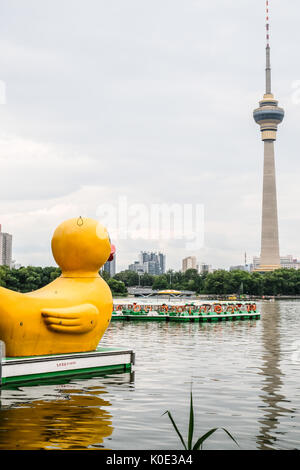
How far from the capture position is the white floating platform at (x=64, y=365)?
607 inches

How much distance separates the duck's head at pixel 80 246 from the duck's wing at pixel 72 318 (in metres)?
1.54

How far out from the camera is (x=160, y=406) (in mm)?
13703

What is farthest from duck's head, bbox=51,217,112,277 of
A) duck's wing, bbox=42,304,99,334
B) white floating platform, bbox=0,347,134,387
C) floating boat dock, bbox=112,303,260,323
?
floating boat dock, bbox=112,303,260,323

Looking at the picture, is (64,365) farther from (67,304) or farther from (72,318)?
(67,304)

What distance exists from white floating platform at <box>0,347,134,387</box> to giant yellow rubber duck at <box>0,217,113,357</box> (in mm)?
418

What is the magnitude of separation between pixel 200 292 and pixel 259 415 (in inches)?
5238

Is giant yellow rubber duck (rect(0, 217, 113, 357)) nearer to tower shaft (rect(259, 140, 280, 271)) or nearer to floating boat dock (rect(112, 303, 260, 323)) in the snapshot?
floating boat dock (rect(112, 303, 260, 323))

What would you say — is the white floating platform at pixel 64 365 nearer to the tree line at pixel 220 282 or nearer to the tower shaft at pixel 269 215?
the tree line at pixel 220 282

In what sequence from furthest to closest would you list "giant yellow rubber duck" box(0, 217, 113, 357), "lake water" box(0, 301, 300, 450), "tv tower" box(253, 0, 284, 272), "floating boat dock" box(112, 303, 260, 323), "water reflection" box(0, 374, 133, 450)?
1. "tv tower" box(253, 0, 284, 272)
2. "floating boat dock" box(112, 303, 260, 323)
3. "giant yellow rubber duck" box(0, 217, 113, 357)
4. "lake water" box(0, 301, 300, 450)
5. "water reflection" box(0, 374, 133, 450)

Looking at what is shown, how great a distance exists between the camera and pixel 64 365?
655 inches

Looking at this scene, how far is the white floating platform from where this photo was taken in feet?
50.5

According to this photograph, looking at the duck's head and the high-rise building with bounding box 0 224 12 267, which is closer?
the duck's head

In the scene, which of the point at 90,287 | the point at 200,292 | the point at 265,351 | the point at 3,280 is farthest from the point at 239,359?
the point at 200,292
